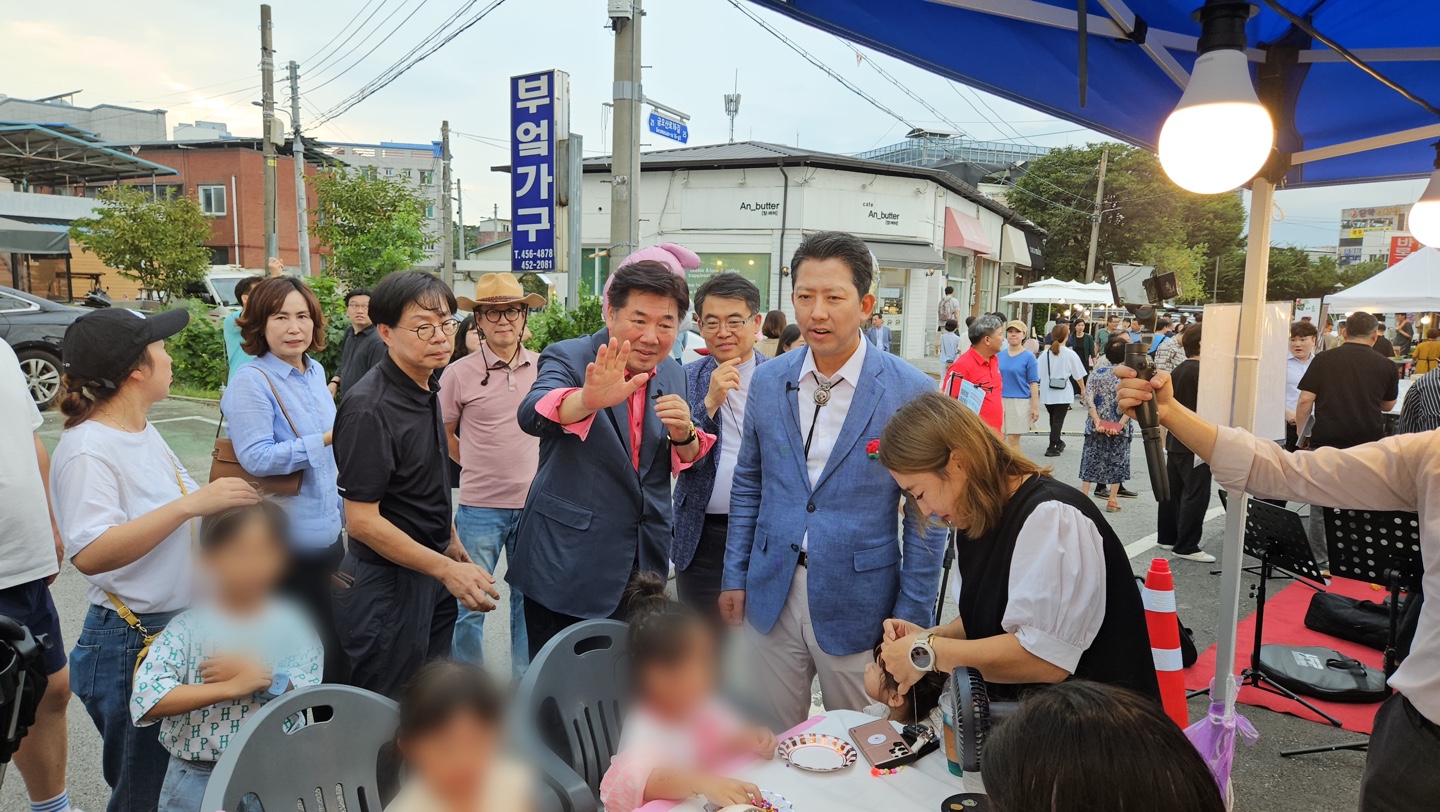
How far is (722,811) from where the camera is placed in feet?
5.44

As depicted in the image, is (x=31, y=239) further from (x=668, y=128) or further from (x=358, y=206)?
(x=668, y=128)

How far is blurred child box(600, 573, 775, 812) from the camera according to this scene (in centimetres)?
179

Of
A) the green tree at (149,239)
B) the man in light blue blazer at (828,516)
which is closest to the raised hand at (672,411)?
the man in light blue blazer at (828,516)

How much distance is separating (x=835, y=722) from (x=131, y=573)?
2.08m

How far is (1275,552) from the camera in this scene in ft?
13.2

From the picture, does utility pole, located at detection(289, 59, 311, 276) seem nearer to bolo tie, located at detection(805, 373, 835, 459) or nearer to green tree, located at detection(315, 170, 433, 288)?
green tree, located at detection(315, 170, 433, 288)

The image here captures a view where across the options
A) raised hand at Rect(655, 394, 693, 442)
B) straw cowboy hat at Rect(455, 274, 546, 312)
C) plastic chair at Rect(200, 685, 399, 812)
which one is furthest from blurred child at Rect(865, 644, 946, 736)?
straw cowboy hat at Rect(455, 274, 546, 312)

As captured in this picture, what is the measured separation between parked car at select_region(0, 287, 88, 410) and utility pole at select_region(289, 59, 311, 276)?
7.74 meters

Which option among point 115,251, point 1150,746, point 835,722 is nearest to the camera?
point 1150,746

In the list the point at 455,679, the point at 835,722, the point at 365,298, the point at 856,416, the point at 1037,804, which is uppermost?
the point at 365,298

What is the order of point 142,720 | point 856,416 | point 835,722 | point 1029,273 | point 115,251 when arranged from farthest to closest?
point 1029,273
point 115,251
point 856,416
point 835,722
point 142,720

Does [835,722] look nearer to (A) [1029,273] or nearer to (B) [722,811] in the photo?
(B) [722,811]

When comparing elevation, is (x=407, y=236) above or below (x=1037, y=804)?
above

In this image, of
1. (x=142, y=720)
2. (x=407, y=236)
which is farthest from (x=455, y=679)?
(x=407, y=236)
